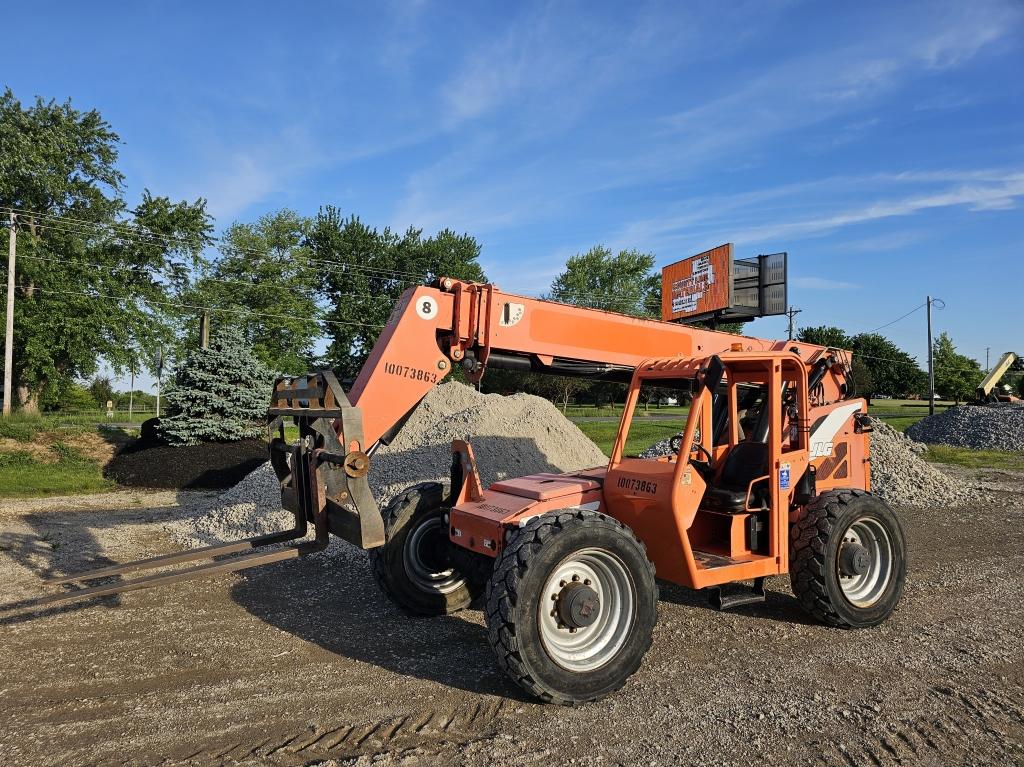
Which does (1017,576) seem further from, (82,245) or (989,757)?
(82,245)

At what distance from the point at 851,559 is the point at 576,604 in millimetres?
2823

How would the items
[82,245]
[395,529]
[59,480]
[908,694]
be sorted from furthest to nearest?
[82,245]
[59,480]
[395,529]
[908,694]

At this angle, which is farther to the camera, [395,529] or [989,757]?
[395,529]

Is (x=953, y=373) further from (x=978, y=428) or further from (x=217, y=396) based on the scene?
(x=217, y=396)

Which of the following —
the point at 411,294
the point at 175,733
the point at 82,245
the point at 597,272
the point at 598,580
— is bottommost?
the point at 175,733

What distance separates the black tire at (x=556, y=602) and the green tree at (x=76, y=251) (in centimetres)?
3274

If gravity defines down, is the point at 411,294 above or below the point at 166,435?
above

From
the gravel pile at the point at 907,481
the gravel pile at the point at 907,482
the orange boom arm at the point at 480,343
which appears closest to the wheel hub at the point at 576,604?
the orange boom arm at the point at 480,343

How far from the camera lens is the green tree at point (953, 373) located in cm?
6525

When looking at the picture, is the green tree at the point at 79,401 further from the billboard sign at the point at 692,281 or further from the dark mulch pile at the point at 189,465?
the billboard sign at the point at 692,281

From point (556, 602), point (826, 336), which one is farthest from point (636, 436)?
point (826, 336)

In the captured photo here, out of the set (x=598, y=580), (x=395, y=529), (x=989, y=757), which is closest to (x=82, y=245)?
(x=395, y=529)

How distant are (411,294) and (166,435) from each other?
14758 millimetres

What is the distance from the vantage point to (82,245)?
32031 millimetres
